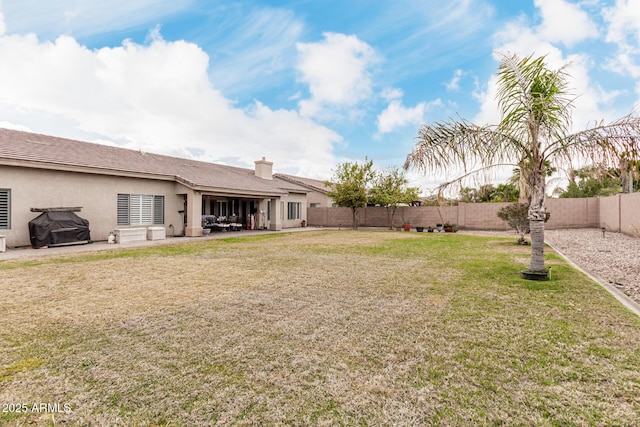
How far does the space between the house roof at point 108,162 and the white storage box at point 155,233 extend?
2.67 metres

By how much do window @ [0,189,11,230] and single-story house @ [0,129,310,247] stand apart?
0.03 m

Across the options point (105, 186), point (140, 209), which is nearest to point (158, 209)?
point (140, 209)

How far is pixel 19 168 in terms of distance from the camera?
12266mm

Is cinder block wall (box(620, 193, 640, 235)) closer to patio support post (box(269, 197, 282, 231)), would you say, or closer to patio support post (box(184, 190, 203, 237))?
patio support post (box(269, 197, 282, 231))

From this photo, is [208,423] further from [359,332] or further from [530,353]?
[530,353]

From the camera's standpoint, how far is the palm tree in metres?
7.09

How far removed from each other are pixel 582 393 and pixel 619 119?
248 inches

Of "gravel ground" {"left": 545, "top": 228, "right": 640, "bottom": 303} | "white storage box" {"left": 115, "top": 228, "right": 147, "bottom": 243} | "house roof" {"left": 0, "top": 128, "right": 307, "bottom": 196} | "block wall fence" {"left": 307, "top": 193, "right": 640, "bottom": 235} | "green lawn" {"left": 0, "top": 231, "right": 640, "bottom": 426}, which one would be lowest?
"green lawn" {"left": 0, "top": 231, "right": 640, "bottom": 426}

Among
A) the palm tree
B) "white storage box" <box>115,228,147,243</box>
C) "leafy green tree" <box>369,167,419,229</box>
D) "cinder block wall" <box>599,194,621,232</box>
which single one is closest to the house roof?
"white storage box" <box>115,228,147,243</box>

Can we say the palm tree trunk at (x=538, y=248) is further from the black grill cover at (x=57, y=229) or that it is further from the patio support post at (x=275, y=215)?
the patio support post at (x=275, y=215)

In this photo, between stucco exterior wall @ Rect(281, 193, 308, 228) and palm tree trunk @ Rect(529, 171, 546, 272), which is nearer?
palm tree trunk @ Rect(529, 171, 546, 272)

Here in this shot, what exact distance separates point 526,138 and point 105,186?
16466 millimetres

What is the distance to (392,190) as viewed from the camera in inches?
971

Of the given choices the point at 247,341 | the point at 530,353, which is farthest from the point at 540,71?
the point at 247,341
